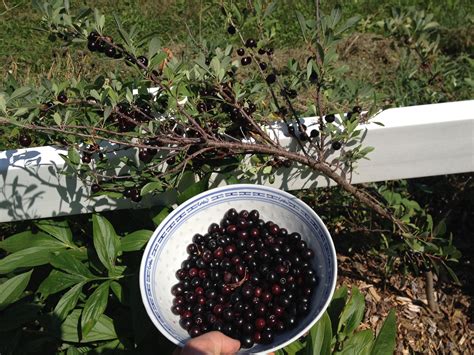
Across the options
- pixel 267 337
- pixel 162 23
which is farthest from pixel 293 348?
pixel 162 23

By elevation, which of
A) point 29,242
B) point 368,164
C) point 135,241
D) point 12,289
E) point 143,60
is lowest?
point 12,289

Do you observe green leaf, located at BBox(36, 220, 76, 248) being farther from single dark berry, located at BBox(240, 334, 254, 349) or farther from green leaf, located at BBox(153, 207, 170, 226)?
single dark berry, located at BBox(240, 334, 254, 349)

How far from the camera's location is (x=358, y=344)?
1.80 meters

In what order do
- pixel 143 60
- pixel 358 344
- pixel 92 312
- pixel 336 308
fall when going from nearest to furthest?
pixel 143 60
pixel 92 312
pixel 358 344
pixel 336 308

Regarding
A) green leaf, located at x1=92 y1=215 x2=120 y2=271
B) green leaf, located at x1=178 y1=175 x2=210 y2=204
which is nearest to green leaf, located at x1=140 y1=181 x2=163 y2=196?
green leaf, located at x1=178 y1=175 x2=210 y2=204

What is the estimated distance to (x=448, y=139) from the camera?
1749 millimetres

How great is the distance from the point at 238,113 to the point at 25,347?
1190 millimetres

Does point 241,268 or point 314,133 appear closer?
point 241,268

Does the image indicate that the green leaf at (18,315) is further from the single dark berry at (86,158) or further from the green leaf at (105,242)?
the single dark berry at (86,158)

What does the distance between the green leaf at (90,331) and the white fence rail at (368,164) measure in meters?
0.40

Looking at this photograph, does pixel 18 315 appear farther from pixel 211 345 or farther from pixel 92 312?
pixel 211 345

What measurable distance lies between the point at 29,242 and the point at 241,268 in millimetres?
924

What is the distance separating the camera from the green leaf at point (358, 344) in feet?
5.79

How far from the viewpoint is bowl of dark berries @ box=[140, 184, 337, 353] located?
4.92 ft
